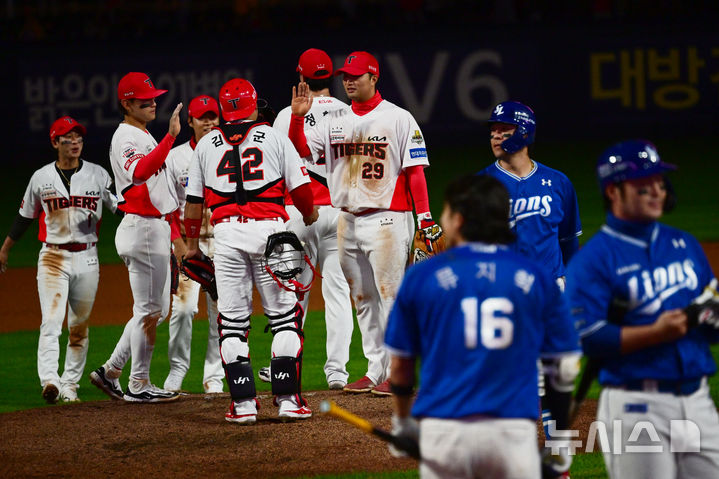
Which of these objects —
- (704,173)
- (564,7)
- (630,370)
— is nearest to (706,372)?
(630,370)

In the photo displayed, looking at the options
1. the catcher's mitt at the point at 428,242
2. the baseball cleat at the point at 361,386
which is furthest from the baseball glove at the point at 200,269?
the catcher's mitt at the point at 428,242

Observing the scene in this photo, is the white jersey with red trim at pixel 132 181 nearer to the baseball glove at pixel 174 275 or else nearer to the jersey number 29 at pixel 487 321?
the baseball glove at pixel 174 275

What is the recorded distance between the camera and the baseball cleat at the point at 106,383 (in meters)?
8.55

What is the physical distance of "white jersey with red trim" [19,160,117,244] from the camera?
8852mm

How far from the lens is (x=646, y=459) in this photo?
4062 mm

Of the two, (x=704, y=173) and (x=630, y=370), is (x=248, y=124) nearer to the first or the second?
(x=630, y=370)

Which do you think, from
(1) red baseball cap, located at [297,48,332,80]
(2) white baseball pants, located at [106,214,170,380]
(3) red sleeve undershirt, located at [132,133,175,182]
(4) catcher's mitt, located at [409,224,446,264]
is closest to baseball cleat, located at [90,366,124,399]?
(2) white baseball pants, located at [106,214,170,380]

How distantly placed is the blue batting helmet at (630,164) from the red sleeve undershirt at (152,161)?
4.42 metres

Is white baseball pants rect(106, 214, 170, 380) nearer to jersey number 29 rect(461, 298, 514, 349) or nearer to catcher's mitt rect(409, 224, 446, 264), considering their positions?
catcher's mitt rect(409, 224, 446, 264)

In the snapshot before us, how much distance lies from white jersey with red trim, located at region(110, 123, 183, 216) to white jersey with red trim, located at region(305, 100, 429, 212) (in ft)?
4.91

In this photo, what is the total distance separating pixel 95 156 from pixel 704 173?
12303 millimetres

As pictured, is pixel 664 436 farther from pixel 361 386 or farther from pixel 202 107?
pixel 202 107

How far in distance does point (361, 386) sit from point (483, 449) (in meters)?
4.87

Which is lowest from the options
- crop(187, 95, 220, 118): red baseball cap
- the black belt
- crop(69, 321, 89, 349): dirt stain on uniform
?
crop(69, 321, 89, 349): dirt stain on uniform
